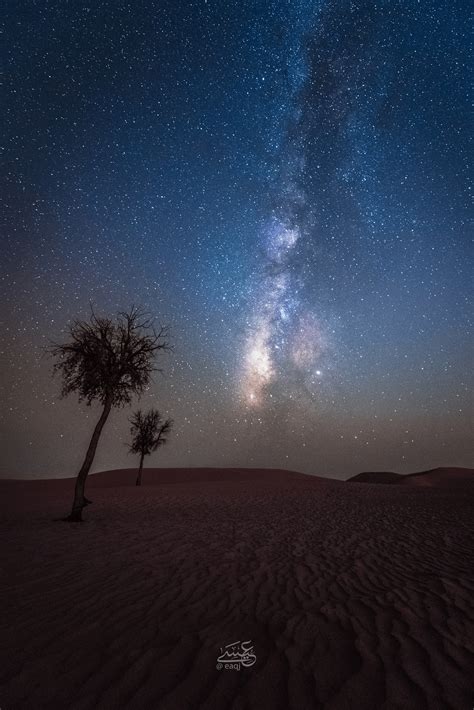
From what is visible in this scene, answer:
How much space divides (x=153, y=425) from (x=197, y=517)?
26.8m

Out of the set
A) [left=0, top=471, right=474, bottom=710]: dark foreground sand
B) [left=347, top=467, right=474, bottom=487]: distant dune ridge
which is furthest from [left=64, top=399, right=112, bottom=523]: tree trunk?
[left=347, top=467, right=474, bottom=487]: distant dune ridge

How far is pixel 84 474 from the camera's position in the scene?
11844 mm

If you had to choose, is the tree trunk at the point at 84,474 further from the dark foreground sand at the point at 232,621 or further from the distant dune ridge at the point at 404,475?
the distant dune ridge at the point at 404,475

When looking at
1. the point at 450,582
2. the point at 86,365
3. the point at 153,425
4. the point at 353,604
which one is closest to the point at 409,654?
the point at 353,604

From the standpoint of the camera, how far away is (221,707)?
259cm

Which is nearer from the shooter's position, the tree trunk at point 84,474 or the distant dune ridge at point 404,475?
the tree trunk at point 84,474

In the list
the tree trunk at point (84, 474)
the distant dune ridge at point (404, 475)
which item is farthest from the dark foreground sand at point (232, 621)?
the distant dune ridge at point (404, 475)

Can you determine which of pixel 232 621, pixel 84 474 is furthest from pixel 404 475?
pixel 232 621

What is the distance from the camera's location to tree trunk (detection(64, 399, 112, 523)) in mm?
11000

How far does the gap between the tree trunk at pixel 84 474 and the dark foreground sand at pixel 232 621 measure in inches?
79.0

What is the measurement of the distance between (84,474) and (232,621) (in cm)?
946

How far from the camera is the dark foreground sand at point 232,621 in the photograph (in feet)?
9.05

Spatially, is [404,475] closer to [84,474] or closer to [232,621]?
[84,474]

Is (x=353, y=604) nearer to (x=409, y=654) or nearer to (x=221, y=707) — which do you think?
(x=409, y=654)
